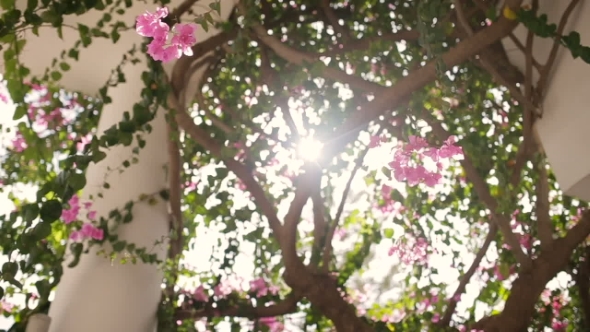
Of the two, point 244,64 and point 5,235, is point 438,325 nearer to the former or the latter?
point 244,64

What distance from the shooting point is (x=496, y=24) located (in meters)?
1.25

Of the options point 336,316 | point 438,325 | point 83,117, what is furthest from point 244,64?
point 438,325

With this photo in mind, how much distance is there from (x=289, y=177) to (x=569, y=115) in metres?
→ 1.01

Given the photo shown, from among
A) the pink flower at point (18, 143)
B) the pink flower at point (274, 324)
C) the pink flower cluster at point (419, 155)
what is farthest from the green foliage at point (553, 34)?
the pink flower at point (18, 143)

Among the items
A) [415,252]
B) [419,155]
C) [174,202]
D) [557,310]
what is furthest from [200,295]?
[557,310]

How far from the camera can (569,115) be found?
5.24ft

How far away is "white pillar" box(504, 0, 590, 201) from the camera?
5.03ft

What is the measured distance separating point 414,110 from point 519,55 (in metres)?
0.69

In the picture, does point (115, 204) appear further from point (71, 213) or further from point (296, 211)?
point (296, 211)

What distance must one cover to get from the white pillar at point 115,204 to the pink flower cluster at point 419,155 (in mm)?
977

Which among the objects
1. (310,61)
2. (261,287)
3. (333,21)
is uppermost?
(333,21)

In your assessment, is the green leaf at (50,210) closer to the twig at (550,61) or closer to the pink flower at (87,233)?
the pink flower at (87,233)

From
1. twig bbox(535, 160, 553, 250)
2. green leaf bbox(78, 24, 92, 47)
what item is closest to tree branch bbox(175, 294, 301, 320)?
twig bbox(535, 160, 553, 250)

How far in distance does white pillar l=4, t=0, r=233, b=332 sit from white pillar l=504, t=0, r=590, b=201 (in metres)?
1.05
